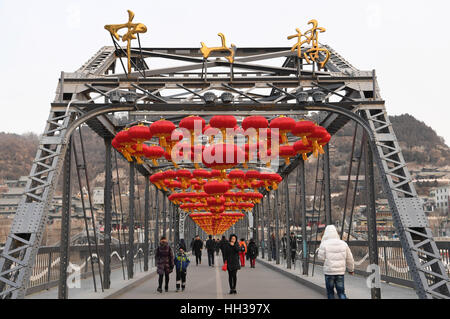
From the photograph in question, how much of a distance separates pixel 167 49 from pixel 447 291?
1306 centimetres

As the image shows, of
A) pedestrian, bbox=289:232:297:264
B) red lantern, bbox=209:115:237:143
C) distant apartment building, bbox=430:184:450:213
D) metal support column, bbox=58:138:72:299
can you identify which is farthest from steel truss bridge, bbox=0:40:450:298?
distant apartment building, bbox=430:184:450:213

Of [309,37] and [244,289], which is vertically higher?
[309,37]

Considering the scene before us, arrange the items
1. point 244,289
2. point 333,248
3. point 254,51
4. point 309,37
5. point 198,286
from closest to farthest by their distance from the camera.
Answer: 1. point 333,248
2. point 309,37
3. point 244,289
4. point 198,286
5. point 254,51

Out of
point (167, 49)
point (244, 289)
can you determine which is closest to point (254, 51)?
point (167, 49)

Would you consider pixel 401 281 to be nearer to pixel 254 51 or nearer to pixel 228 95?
pixel 228 95

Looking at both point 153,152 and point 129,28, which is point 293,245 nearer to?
point 153,152

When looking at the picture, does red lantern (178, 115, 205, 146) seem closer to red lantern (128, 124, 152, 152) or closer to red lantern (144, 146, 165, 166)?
red lantern (128, 124, 152, 152)

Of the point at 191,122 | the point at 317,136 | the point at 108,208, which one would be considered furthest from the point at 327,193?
the point at 191,122

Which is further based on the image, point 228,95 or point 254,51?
point 254,51

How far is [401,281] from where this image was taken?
15.0 m

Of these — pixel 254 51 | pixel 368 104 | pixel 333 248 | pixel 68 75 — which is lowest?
pixel 333 248

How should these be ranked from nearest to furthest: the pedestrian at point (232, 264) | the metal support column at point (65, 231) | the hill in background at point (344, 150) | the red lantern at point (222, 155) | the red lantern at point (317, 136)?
the red lantern at point (222, 155) → the red lantern at point (317, 136) → the metal support column at point (65, 231) → the pedestrian at point (232, 264) → the hill in background at point (344, 150)

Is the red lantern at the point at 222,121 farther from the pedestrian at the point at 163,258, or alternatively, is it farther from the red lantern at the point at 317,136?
the pedestrian at the point at 163,258

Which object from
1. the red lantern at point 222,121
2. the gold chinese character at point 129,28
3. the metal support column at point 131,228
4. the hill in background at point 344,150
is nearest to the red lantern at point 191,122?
the red lantern at point 222,121
